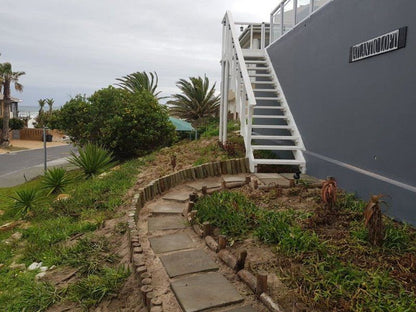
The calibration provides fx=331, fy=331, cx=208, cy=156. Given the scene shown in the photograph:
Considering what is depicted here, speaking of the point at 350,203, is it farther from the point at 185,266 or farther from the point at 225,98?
the point at 225,98

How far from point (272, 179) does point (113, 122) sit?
8.43m

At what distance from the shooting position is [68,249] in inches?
140

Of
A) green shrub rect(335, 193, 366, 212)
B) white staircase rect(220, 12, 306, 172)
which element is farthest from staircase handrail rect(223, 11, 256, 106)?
green shrub rect(335, 193, 366, 212)

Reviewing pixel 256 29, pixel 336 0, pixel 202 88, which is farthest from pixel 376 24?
A: pixel 202 88

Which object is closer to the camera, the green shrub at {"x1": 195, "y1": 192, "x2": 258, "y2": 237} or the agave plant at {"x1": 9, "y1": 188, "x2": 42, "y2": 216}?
the green shrub at {"x1": 195, "y1": 192, "x2": 258, "y2": 237}

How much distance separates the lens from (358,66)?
4.15 m

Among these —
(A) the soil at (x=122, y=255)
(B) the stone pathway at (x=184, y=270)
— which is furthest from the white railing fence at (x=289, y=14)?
(B) the stone pathway at (x=184, y=270)

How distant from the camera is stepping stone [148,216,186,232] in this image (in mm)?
3645

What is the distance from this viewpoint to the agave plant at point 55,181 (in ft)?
22.4

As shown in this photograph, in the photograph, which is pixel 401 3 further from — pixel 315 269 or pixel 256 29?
pixel 256 29

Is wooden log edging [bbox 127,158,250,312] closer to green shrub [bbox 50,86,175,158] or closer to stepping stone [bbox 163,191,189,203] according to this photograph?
stepping stone [bbox 163,191,189,203]

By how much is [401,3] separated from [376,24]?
0.42 m

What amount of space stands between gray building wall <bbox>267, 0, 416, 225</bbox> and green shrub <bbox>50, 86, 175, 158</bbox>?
764cm

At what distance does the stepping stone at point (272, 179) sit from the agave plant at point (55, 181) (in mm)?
4162
